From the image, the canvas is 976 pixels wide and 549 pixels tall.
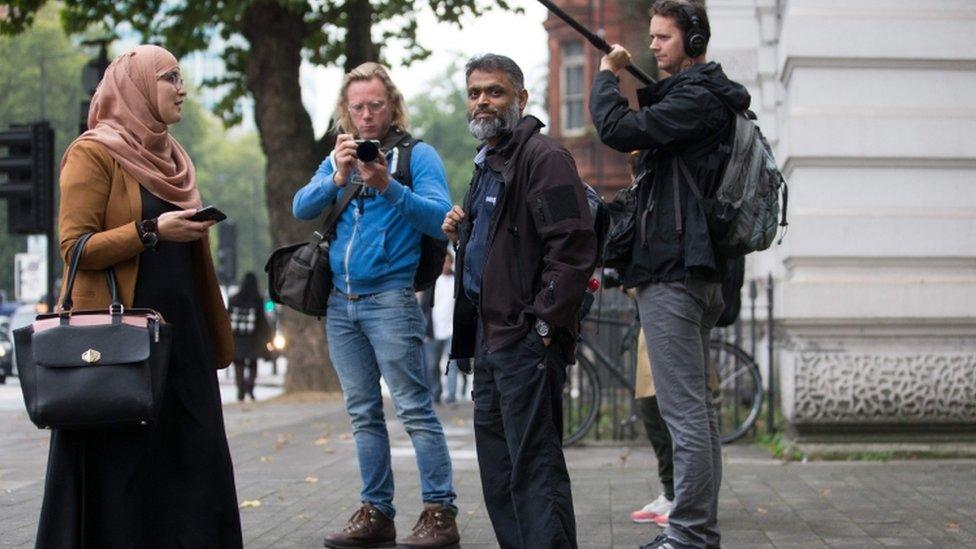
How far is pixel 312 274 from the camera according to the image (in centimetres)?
674

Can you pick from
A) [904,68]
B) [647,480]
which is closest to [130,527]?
[647,480]

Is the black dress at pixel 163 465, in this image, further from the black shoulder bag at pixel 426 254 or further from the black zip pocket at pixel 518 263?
the black shoulder bag at pixel 426 254

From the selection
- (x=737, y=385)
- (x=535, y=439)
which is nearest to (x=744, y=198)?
(x=535, y=439)

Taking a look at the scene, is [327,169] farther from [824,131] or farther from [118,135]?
[824,131]

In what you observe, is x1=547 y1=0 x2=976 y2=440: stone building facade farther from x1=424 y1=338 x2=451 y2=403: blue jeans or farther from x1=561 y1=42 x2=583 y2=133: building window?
x1=561 y1=42 x2=583 y2=133: building window

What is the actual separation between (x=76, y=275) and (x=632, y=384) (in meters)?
6.71

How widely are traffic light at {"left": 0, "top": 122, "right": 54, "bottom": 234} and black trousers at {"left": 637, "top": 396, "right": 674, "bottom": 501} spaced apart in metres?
8.75

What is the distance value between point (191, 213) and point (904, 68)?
5808 millimetres

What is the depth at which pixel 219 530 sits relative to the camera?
505 cm

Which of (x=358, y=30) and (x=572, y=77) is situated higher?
(x=572, y=77)

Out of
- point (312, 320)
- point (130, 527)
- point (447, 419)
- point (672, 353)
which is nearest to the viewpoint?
point (130, 527)

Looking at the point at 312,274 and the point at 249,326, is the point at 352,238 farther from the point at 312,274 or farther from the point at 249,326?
the point at 249,326

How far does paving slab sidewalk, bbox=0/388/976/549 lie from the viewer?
6.89 metres

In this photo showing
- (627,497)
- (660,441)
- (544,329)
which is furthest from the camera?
(627,497)
